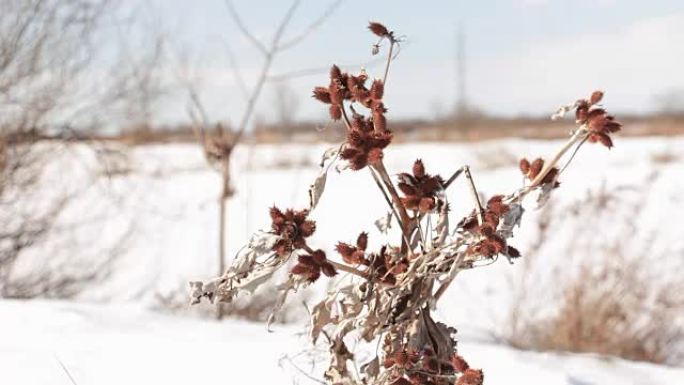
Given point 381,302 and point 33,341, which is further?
point 33,341

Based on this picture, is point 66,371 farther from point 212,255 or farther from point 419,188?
point 212,255

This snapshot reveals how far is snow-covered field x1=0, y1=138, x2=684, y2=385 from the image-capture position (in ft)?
6.61

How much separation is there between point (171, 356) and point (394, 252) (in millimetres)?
854

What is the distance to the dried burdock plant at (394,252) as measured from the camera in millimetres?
1314

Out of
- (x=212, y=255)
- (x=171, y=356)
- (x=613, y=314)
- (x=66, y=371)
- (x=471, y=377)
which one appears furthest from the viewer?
(x=212, y=255)

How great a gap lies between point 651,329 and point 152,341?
3644mm

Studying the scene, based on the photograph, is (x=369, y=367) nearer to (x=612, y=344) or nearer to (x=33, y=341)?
(x=33, y=341)

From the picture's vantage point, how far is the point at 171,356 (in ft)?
6.67

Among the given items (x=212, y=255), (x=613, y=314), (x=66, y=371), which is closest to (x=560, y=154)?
(x=66, y=371)

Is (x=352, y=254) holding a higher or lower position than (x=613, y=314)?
higher

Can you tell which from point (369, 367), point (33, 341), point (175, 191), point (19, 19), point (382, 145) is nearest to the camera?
point (382, 145)

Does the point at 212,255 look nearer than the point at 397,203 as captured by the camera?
No

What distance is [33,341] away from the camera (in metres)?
2.16

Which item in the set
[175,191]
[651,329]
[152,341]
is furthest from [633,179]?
[152,341]
